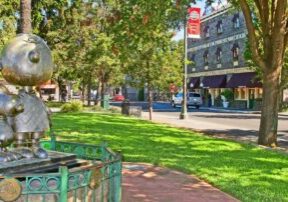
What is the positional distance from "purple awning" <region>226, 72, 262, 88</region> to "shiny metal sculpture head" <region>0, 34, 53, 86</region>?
3964 cm

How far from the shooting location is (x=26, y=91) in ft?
18.7

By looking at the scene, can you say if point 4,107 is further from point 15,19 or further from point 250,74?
point 250,74

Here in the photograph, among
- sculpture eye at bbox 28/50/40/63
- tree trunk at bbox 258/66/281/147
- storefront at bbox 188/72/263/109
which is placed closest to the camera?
sculpture eye at bbox 28/50/40/63

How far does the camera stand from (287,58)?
33.8 metres

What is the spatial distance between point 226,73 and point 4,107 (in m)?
49.0

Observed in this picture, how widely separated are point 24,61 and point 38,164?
47.0 inches

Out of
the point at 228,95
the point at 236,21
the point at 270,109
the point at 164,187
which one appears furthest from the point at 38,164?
the point at 228,95

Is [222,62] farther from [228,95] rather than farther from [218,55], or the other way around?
[228,95]

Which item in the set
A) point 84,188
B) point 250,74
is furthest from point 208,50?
point 84,188

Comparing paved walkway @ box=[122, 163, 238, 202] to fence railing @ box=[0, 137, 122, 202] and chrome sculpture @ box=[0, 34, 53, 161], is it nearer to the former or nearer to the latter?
fence railing @ box=[0, 137, 122, 202]

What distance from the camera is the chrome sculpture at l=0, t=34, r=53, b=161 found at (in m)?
5.46

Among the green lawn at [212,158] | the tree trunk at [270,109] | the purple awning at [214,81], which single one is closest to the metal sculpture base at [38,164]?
the green lawn at [212,158]

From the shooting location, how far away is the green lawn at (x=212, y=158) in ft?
27.2

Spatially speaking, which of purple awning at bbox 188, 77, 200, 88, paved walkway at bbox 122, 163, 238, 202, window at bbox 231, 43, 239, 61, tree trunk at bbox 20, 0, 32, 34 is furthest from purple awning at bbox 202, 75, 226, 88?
paved walkway at bbox 122, 163, 238, 202
